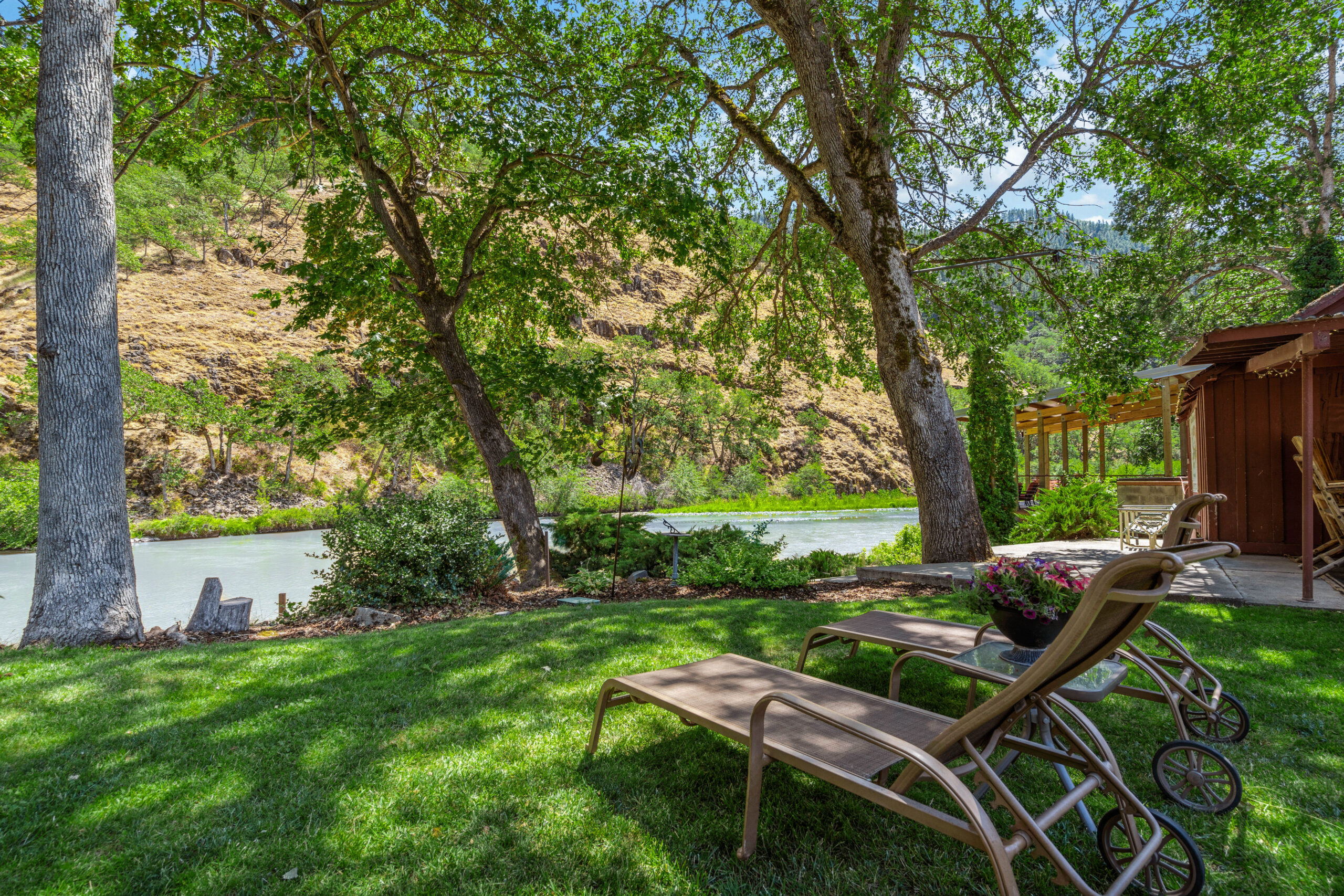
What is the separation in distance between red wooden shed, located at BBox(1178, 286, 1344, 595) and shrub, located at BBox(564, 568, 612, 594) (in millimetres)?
6611

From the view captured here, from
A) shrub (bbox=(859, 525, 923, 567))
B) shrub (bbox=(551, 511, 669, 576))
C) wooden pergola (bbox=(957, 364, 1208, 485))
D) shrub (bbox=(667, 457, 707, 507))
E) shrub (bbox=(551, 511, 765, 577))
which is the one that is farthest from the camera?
shrub (bbox=(667, 457, 707, 507))

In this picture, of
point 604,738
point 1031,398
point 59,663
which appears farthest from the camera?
point 1031,398

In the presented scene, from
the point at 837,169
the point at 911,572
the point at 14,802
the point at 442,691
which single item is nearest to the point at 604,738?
the point at 442,691

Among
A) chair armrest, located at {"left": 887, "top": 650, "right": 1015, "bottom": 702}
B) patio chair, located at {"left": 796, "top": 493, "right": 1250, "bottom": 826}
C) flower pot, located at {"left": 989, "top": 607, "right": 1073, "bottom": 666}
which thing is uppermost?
flower pot, located at {"left": 989, "top": 607, "right": 1073, "bottom": 666}

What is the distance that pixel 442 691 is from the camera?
11.3ft

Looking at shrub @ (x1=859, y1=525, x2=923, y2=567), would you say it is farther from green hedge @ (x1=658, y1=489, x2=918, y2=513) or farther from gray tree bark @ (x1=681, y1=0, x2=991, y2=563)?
green hedge @ (x1=658, y1=489, x2=918, y2=513)

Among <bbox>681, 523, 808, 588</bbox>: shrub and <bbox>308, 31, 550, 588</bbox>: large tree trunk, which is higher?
<bbox>308, 31, 550, 588</bbox>: large tree trunk

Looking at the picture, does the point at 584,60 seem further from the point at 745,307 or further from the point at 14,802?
the point at 14,802

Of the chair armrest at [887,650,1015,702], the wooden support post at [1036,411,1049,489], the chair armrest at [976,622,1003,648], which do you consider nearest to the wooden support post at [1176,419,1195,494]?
the wooden support post at [1036,411,1049,489]

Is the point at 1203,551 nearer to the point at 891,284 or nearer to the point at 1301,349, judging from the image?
the point at 1301,349

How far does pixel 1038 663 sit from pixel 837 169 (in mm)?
6582

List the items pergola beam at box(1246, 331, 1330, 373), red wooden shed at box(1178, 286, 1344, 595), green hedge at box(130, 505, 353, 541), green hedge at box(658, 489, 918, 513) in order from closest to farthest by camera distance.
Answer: pergola beam at box(1246, 331, 1330, 373) → red wooden shed at box(1178, 286, 1344, 595) → green hedge at box(130, 505, 353, 541) → green hedge at box(658, 489, 918, 513)

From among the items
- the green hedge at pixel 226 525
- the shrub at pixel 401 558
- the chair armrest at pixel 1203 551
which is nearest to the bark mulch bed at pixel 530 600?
the shrub at pixel 401 558

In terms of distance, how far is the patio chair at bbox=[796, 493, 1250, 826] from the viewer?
2.17 metres
